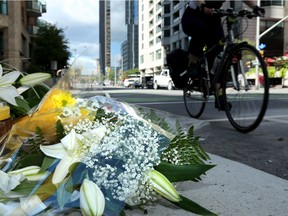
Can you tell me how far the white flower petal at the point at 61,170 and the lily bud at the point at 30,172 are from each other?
0.06 meters

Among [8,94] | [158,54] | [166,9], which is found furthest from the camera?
[158,54]

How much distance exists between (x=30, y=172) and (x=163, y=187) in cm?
39

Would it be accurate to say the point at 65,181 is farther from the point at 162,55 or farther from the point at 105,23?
the point at 162,55

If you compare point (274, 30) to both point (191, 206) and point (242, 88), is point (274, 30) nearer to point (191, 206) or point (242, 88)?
point (242, 88)

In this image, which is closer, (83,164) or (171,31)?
(83,164)

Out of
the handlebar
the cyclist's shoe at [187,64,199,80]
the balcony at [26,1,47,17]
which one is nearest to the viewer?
the handlebar

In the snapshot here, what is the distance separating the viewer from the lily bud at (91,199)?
1.07 metres

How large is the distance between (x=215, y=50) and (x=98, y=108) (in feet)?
12.1

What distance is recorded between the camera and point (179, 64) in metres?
5.47

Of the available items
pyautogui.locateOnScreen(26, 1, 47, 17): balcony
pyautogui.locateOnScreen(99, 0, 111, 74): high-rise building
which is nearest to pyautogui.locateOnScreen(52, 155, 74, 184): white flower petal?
pyautogui.locateOnScreen(99, 0, 111, 74): high-rise building

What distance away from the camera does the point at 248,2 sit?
15.9 feet

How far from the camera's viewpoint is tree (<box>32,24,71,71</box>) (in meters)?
49.2

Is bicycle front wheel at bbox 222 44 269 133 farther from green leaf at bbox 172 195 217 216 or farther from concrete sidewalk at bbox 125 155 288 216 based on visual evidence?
green leaf at bbox 172 195 217 216

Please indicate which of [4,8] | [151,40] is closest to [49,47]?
[4,8]
